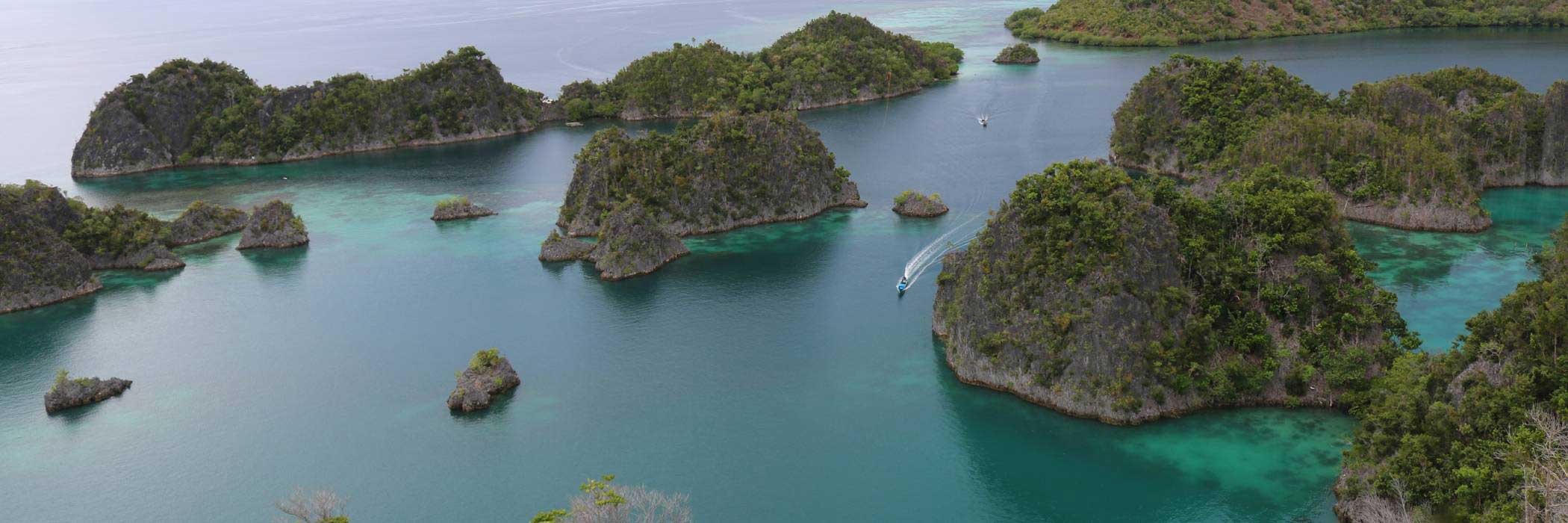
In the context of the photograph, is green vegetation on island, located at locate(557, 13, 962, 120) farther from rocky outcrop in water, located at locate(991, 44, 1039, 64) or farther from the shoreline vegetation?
Answer: rocky outcrop in water, located at locate(991, 44, 1039, 64)

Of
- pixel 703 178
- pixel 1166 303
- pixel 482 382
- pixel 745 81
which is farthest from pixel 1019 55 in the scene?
pixel 482 382

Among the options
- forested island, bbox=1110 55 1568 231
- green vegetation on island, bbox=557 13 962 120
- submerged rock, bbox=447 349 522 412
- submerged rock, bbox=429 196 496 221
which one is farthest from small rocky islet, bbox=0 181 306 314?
forested island, bbox=1110 55 1568 231

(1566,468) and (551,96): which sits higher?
(551,96)

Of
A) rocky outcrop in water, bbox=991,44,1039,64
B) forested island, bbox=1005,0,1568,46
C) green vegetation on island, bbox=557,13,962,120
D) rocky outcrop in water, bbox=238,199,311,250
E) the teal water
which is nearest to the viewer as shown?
the teal water

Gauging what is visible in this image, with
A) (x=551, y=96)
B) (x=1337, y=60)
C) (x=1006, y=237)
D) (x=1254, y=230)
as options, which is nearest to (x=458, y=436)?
(x=1006, y=237)

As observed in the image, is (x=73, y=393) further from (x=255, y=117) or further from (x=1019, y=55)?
(x=1019, y=55)

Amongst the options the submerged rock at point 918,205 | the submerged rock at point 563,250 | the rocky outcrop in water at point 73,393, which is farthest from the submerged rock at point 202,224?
the submerged rock at point 918,205

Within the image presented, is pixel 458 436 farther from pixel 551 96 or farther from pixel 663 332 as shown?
pixel 551 96
